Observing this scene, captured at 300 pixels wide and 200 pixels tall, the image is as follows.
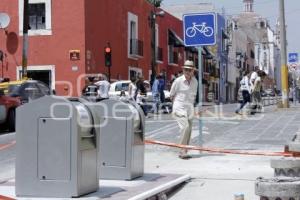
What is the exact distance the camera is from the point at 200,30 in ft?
45.0

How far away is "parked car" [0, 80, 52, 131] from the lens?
19844mm

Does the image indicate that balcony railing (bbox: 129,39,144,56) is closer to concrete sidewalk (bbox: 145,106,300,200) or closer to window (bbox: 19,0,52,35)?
window (bbox: 19,0,52,35)

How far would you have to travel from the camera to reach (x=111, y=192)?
852 centimetres

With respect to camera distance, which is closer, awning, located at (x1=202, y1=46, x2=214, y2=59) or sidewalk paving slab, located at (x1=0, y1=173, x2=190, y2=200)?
sidewalk paving slab, located at (x1=0, y1=173, x2=190, y2=200)

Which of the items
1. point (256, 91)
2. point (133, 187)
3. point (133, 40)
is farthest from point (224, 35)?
point (133, 187)

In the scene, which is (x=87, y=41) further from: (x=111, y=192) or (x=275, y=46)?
(x=275, y=46)

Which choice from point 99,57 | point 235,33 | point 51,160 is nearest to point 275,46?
point 235,33

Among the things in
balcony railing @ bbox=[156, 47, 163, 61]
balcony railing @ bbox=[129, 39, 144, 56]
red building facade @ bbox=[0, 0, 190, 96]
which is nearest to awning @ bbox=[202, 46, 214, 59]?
balcony railing @ bbox=[156, 47, 163, 61]

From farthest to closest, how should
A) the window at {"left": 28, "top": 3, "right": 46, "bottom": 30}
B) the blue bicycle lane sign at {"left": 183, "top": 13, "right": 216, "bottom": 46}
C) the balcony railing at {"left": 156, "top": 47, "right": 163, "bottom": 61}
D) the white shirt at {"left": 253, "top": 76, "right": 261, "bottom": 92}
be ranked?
the balcony railing at {"left": 156, "top": 47, "right": 163, "bottom": 61}
the window at {"left": 28, "top": 3, "right": 46, "bottom": 30}
the white shirt at {"left": 253, "top": 76, "right": 261, "bottom": 92}
the blue bicycle lane sign at {"left": 183, "top": 13, "right": 216, "bottom": 46}

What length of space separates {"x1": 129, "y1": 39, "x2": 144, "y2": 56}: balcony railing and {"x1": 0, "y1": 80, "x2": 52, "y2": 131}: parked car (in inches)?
774

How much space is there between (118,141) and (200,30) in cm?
467

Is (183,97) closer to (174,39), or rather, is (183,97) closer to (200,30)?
(200,30)

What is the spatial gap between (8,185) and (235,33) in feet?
275

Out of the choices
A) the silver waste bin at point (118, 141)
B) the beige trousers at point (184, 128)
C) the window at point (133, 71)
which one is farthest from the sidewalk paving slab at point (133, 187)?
the window at point (133, 71)
